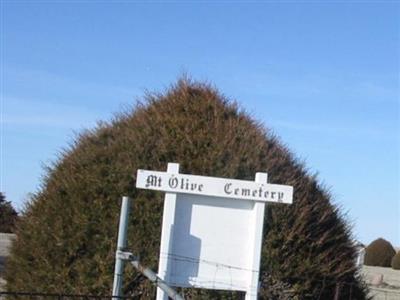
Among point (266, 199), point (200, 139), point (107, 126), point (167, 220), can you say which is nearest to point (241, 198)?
point (266, 199)

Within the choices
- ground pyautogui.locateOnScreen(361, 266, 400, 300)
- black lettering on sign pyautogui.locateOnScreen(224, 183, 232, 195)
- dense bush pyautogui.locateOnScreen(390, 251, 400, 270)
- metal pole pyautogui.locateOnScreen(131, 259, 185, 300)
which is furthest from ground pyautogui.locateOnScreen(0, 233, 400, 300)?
dense bush pyautogui.locateOnScreen(390, 251, 400, 270)

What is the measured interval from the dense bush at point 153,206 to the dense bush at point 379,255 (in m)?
37.4

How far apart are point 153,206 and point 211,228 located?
1.18 metres

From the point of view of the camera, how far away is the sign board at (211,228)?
609 cm

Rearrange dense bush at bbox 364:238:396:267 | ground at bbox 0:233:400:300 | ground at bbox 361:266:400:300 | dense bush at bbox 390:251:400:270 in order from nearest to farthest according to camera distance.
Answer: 1. ground at bbox 0:233:400:300
2. ground at bbox 361:266:400:300
3. dense bush at bbox 390:251:400:270
4. dense bush at bbox 364:238:396:267

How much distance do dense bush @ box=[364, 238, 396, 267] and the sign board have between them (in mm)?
38905

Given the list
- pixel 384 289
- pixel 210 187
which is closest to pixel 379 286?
pixel 384 289

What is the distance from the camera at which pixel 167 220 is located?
605 cm

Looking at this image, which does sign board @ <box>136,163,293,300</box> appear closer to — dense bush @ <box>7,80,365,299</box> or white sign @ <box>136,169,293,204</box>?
white sign @ <box>136,169,293,204</box>

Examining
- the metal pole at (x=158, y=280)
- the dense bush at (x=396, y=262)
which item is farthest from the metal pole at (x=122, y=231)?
the dense bush at (x=396, y=262)

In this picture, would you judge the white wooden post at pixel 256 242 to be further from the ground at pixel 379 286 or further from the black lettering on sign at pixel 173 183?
the ground at pixel 379 286

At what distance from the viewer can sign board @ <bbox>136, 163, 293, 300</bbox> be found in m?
6.09

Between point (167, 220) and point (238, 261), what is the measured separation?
0.73 m

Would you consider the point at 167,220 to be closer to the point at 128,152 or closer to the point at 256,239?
the point at 256,239
